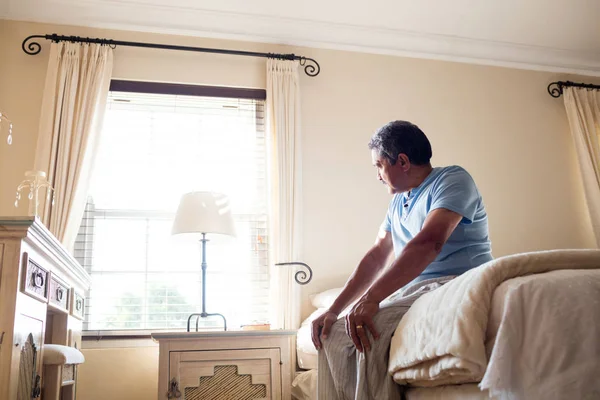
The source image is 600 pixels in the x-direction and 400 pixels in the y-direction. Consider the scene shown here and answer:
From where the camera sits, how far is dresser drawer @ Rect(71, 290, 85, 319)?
253cm

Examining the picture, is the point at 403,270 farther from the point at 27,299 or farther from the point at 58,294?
the point at 58,294

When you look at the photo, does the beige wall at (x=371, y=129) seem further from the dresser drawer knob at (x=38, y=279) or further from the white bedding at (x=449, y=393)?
the white bedding at (x=449, y=393)

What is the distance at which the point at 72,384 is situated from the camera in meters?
2.57

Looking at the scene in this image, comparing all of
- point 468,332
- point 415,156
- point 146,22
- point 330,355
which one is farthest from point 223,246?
point 468,332

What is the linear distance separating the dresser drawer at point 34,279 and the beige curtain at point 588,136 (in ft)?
11.4

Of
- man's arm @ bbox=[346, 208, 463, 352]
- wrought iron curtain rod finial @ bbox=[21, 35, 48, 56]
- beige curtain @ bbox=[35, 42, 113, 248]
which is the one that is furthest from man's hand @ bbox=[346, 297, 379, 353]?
wrought iron curtain rod finial @ bbox=[21, 35, 48, 56]

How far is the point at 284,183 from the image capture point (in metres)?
3.40

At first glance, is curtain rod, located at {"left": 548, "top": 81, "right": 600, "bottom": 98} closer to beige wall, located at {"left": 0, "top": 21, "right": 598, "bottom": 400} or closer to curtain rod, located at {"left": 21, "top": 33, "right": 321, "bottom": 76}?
beige wall, located at {"left": 0, "top": 21, "right": 598, "bottom": 400}

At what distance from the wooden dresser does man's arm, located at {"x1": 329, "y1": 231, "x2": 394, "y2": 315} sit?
0.93m

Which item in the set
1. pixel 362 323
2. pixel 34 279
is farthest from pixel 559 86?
pixel 34 279

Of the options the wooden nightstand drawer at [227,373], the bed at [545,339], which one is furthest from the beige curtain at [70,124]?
the bed at [545,339]

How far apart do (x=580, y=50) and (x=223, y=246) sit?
293 cm

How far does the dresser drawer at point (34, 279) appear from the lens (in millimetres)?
1628

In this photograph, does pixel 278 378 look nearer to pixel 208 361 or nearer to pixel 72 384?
pixel 208 361
